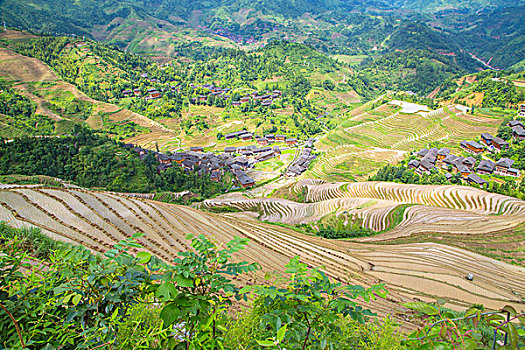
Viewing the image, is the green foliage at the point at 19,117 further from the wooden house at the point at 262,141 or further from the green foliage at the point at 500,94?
the green foliage at the point at 500,94

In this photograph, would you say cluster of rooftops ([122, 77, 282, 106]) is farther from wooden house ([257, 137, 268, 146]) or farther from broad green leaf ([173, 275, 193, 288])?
broad green leaf ([173, 275, 193, 288])

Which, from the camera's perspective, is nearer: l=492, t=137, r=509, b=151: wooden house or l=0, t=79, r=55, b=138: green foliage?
l=492, t=137, r=509, b=151: wooden house

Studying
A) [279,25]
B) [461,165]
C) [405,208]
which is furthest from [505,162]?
[279,25]

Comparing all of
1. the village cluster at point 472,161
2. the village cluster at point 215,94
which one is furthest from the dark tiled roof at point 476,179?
the village cluster at point 215,94

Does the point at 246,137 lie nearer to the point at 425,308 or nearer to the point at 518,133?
the point at 518,133

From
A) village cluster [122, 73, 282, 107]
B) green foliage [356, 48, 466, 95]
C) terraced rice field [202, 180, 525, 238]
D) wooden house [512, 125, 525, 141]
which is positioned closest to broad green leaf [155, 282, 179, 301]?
terraced rice field [202, 180, 525, 238]

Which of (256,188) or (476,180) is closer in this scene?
(476,180)

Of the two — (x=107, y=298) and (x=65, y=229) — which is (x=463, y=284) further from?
(x=65, y=229)
